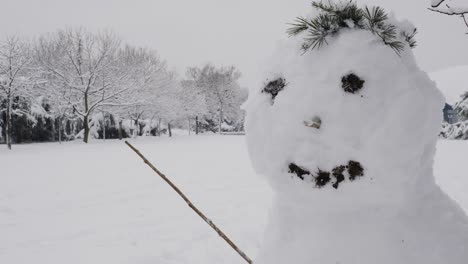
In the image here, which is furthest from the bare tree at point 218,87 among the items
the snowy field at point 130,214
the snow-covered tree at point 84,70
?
the snowy field at point 130,214

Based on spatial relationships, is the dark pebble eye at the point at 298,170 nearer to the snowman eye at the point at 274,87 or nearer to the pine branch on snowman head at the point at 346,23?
the snowman eye at the point at 274,87

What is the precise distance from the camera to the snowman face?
1.36 m

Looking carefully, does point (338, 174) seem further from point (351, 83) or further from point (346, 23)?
point (346, 23)

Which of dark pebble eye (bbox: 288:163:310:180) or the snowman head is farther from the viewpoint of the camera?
dark pebble eye (bbox: 288:163:310:180)

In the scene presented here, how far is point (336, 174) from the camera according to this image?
1438 millimetres

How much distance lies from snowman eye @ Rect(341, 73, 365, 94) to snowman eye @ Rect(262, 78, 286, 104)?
31 centimetres

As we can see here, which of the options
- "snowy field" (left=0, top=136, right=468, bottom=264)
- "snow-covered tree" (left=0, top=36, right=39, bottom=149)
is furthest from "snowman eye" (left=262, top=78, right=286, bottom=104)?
"snow-covered tree" (left=0, top=36, right=39, bottom=149)

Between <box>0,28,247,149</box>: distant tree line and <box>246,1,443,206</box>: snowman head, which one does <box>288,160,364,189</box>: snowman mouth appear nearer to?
<box>246,1,443,206</box>: snowman head

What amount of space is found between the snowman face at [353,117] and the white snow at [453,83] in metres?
31.6

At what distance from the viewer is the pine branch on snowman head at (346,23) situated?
57.8 inches

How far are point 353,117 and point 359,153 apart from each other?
6.6 inches

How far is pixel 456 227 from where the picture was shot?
1516 mm

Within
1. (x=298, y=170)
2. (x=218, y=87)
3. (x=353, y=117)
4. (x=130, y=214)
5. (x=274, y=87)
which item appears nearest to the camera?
(x=353, y=117)

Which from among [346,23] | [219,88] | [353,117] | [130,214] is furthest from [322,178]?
[219,88]
